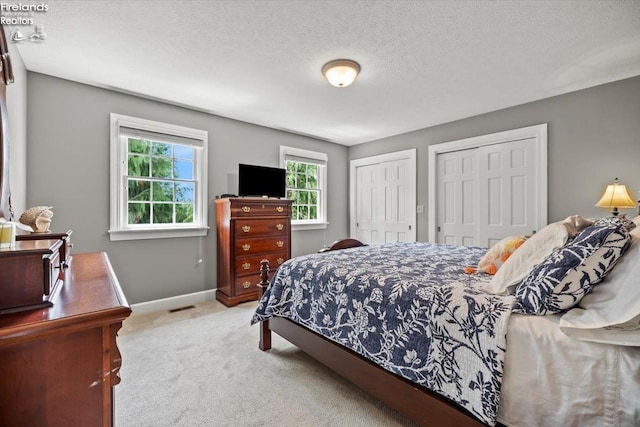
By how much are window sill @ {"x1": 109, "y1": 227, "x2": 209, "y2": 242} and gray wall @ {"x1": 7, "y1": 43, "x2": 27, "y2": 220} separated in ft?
2.55

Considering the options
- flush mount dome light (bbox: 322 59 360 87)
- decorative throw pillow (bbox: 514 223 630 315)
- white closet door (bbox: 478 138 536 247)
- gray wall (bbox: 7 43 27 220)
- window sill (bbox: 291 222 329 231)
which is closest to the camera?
decorative throw pillow (bbox: 514 223 630 315)

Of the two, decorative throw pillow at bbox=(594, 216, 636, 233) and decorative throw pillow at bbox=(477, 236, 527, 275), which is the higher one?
decorative throw pillow at bbox=(594, 216, 636, 233)

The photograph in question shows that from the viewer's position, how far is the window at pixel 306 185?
487 centimetres

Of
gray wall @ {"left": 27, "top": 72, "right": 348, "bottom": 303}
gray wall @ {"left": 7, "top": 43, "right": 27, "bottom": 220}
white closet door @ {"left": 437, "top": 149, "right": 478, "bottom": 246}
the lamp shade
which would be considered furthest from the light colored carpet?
white closet door @ {"left": 437, "top": 149, "right": 478, "bottom": 246}

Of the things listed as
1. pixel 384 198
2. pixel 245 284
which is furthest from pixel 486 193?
pixel 245 284

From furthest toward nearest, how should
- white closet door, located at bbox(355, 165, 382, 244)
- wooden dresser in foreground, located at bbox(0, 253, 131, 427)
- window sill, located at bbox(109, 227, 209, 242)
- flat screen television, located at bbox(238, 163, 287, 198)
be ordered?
1. white closet door, located at bbox(355, 165, 382, 244)
2. flat screen television, located at bbox(238, 163, 287, 198)
3. window sill, located at bbox(109, 227, 209, 242)
4. wooden dresser in foreground, located at bbox(0, 253, 131, 427)

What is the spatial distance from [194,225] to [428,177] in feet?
11.3

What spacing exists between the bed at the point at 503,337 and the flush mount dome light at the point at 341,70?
179 cm

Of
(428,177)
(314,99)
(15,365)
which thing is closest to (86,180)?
(314,99)

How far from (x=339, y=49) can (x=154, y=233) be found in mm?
2833

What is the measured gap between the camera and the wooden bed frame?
129 cm

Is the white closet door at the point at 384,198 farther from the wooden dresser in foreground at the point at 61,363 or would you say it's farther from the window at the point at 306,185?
the wooden dresser in foreground at the point at 61,363

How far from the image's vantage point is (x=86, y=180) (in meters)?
3.03
